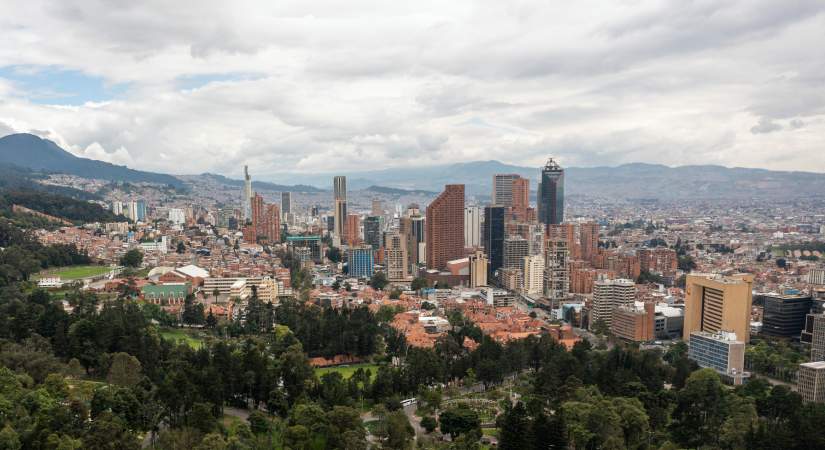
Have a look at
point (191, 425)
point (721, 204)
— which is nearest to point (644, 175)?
point (721, 204)

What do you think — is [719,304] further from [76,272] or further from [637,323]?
[76,272]

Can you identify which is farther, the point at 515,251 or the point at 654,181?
the point at 654,181

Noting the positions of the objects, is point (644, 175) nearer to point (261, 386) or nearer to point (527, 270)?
point (527, 270)

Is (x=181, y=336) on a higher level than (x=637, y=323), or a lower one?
lower

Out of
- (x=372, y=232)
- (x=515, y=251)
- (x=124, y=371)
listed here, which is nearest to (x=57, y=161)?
(x=372, y=232)

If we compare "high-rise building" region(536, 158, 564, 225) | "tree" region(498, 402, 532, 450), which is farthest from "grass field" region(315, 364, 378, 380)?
"high-rise building" region(536, 158, 564, 225)
